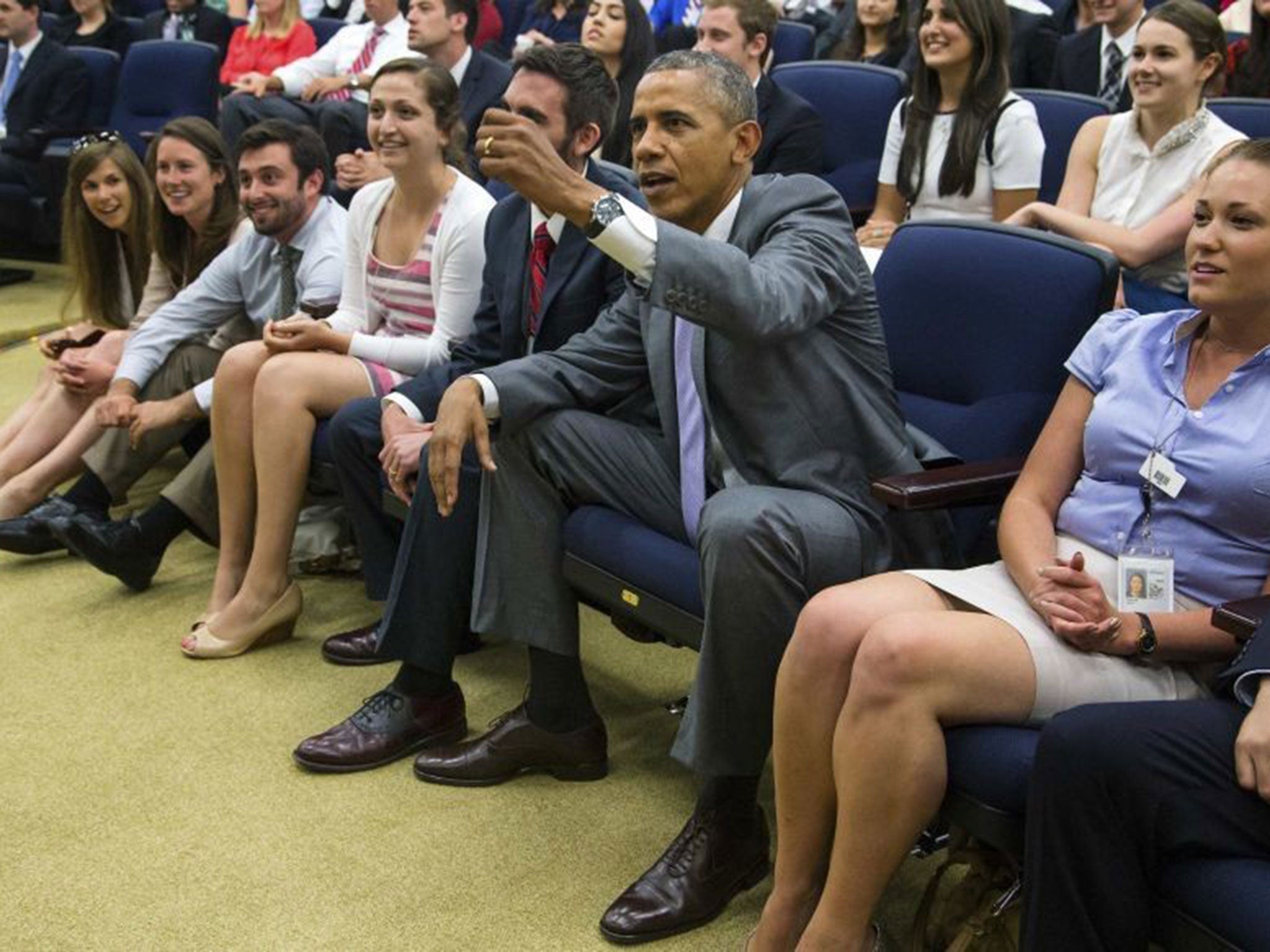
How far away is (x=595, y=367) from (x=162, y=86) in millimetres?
4075

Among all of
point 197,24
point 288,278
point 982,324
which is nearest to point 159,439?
point 288,278

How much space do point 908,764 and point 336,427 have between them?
1517mm

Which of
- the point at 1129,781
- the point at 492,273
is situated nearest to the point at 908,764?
the point at 1129,781

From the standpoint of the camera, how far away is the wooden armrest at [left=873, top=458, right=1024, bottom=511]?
2070 mm

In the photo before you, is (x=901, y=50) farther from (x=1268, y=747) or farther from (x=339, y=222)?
(x=1268, y=747)

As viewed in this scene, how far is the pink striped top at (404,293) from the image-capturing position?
3158 mm

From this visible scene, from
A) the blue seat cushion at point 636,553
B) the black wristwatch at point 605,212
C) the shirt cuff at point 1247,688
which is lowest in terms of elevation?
the blue seat cushion at point 636,553

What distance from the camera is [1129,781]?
1.60 meters

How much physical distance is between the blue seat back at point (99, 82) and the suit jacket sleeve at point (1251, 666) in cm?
543

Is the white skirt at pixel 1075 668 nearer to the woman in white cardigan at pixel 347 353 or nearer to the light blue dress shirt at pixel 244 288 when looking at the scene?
the woman in white cardigan at pixel 347 353

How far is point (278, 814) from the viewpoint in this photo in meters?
2.47

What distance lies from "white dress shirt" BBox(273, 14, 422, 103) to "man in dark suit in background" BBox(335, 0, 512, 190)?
0.63 metres

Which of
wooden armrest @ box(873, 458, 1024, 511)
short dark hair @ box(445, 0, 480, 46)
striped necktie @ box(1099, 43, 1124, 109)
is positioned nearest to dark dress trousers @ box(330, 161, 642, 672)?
wooden armrest @ box(873, 458, 1024, 511)

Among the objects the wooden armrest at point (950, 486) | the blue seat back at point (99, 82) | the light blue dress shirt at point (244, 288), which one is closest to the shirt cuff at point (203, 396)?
the light blue dress shirt at point (244, 288)
